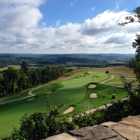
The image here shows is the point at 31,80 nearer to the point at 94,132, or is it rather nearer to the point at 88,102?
the point at 88,102

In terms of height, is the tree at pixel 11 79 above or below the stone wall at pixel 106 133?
below

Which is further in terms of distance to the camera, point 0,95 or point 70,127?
point 0,95

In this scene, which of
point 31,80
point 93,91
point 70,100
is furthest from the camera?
point 31,80

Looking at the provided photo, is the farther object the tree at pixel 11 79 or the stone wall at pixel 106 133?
the tree at pixel 11 79

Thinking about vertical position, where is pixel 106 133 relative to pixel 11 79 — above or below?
above

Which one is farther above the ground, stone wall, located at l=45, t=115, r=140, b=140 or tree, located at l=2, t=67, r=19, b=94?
stone wall, located at l=45, t=115, r=140, b=140

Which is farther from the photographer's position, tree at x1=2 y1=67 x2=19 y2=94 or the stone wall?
tree at x1=2 y1=67 x2=19 y2=94

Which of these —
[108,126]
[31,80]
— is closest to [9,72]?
[31,80]

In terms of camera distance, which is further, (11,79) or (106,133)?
(11,79)

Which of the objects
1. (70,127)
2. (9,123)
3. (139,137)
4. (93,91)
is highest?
(139,137)

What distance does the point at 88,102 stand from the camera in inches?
1156

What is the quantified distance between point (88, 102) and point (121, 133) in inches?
945

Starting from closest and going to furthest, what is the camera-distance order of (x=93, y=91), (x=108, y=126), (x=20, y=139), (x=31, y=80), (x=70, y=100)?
1. (x=108, y=126)
2. (x=20, y=139)
3. (x=70, y=100)
4. (x=93, y=91)
5. (x=31, y=80)

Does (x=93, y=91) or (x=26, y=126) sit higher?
(x=26, y=126)
